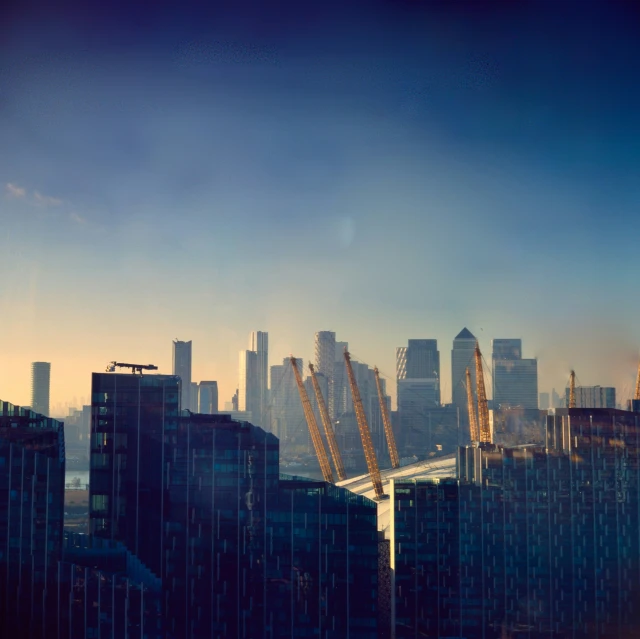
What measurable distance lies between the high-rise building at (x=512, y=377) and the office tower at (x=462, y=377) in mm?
672

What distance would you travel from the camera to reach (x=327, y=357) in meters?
16.5

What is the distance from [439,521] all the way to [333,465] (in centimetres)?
1428

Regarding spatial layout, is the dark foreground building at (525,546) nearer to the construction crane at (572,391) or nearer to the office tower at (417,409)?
the construction crane at (572,391)

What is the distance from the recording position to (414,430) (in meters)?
21.4

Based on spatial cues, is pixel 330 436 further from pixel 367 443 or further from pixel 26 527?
pixel 26 527

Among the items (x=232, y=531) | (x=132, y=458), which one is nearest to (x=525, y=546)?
(x=232, y=531)

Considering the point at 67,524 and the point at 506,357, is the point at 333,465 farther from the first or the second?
the point at 67,524

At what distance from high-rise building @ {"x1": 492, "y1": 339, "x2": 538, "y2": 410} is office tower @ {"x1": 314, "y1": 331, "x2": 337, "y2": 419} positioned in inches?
102

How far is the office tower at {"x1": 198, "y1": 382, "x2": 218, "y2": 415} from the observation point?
11028 mm

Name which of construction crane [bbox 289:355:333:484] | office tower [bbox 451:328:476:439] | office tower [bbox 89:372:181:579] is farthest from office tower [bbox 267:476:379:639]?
construction crane [bbox 289:355:333:484]

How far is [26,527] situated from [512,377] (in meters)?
9.81

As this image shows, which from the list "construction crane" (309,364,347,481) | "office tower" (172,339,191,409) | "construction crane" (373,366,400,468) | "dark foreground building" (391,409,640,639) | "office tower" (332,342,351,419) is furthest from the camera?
"construction crane" (373,366,400,468)

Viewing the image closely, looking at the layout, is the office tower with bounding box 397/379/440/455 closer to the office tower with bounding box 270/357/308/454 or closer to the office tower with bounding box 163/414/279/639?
the office tower with bounding box 270/357/308/454

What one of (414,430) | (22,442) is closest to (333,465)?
(414,430)
